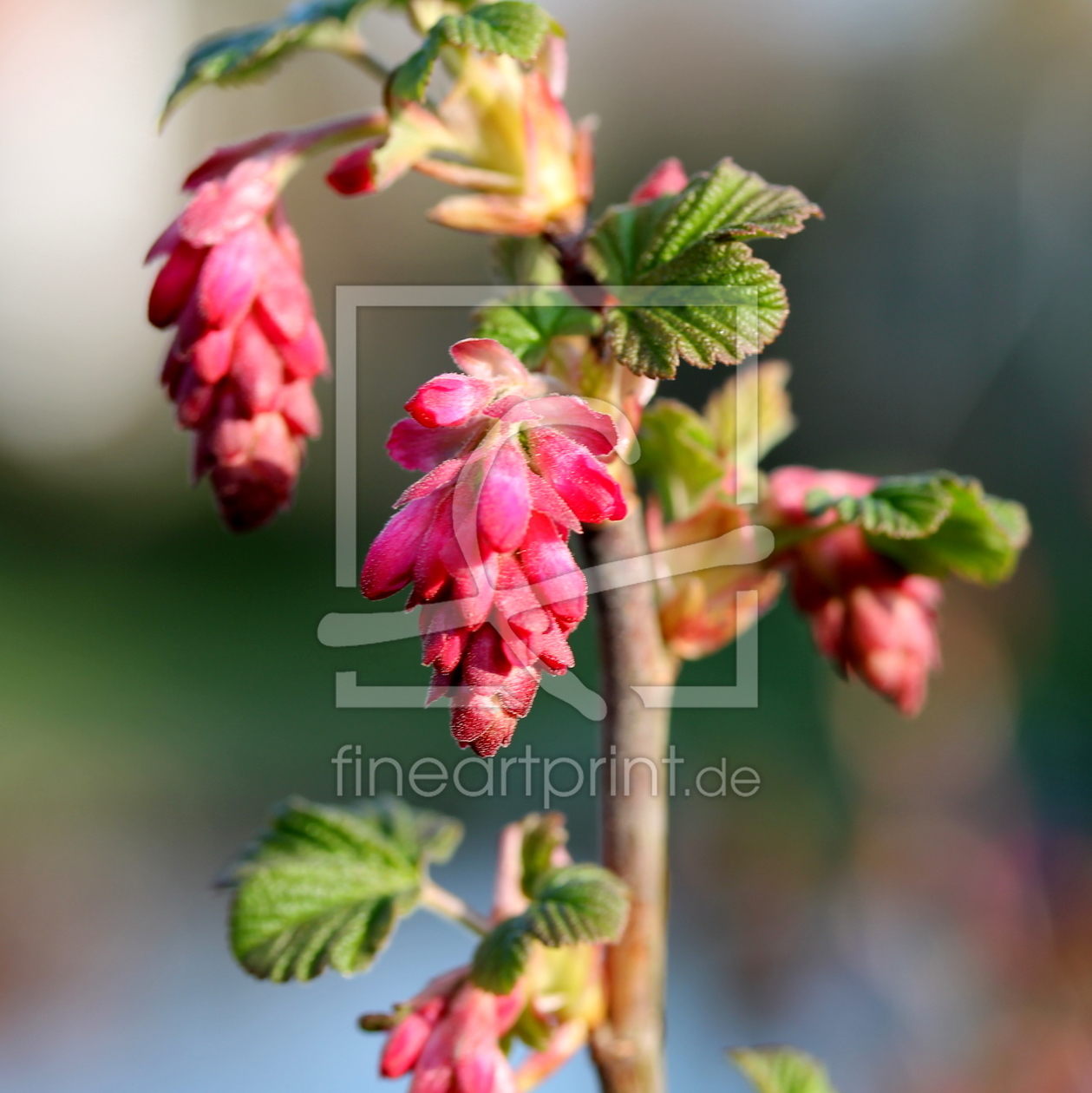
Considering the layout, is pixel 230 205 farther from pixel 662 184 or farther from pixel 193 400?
pixel 662 184

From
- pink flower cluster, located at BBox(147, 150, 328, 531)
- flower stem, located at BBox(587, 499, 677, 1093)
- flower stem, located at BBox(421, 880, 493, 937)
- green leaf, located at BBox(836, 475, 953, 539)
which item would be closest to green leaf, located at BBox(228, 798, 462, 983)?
flower stem, located at BBox(421, 880, 493, 937)

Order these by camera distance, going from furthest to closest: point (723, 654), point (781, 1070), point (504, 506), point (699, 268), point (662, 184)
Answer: point (723, 654)
point (781, 1070)
point (662, 184)
point (699, 268)
point (504, 506)

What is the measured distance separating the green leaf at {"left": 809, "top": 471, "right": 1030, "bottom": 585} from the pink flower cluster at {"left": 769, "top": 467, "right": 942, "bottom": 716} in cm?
2

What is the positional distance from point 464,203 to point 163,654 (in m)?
5.73

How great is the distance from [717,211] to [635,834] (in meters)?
0.32

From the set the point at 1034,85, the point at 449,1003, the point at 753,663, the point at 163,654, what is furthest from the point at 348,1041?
the point at 1034,85

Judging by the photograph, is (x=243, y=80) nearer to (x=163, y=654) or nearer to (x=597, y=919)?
(x=597, y=919)

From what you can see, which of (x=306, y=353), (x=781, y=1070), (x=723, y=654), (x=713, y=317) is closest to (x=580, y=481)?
(x=713, y=317)

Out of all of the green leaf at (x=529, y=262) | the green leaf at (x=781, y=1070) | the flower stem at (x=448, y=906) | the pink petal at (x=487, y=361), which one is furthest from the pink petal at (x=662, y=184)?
the green leaf at (x=781, y=1070)

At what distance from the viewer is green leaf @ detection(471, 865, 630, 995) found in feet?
1.63

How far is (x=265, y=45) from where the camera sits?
560 millimetres

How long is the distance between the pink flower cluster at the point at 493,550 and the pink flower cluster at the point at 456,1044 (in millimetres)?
225

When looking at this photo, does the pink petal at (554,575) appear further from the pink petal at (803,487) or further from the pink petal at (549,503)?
the pink petal at (803,487)

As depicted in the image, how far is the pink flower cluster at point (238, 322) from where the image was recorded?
1.71ft
